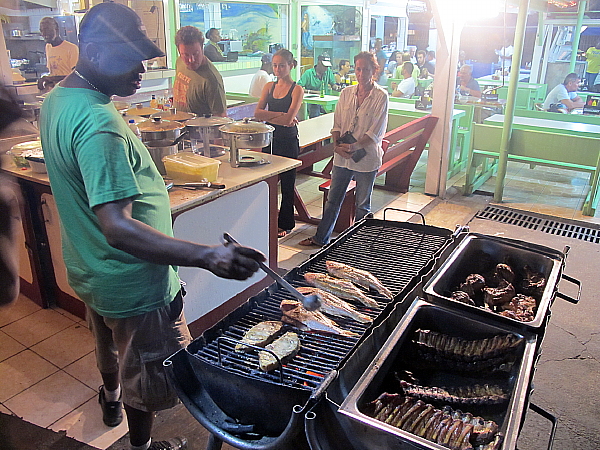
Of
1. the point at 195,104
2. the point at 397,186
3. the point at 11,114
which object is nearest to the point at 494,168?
the point at 397,186

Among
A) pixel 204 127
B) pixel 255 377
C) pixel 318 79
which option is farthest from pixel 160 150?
pixel 318 79

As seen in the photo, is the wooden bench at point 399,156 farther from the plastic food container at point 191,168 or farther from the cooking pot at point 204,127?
the plastic food container at point 191,168

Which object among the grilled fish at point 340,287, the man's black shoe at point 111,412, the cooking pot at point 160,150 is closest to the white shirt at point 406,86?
the cooking pot at point 160,150

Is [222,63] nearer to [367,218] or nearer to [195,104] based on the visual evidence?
[195,104]

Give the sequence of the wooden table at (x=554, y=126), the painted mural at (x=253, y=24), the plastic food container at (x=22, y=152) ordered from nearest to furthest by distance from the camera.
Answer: the plastic food container at (x=22, y=152) < the wooden table at (x=554, y=126) < the painted mural at (x=253, y=24)

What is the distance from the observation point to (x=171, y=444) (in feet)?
7.97

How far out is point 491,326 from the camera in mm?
2068

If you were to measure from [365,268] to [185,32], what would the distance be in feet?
9.23

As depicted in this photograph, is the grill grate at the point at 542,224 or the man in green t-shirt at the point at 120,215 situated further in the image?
the grill grate at the point at 542,224

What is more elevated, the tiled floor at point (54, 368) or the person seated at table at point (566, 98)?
the person seated at table at point (566, 98)

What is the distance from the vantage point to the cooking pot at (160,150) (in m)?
3.16

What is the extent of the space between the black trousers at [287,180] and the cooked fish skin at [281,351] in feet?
10.3

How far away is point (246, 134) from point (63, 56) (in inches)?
140

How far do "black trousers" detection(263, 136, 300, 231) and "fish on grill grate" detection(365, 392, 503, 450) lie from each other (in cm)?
341
